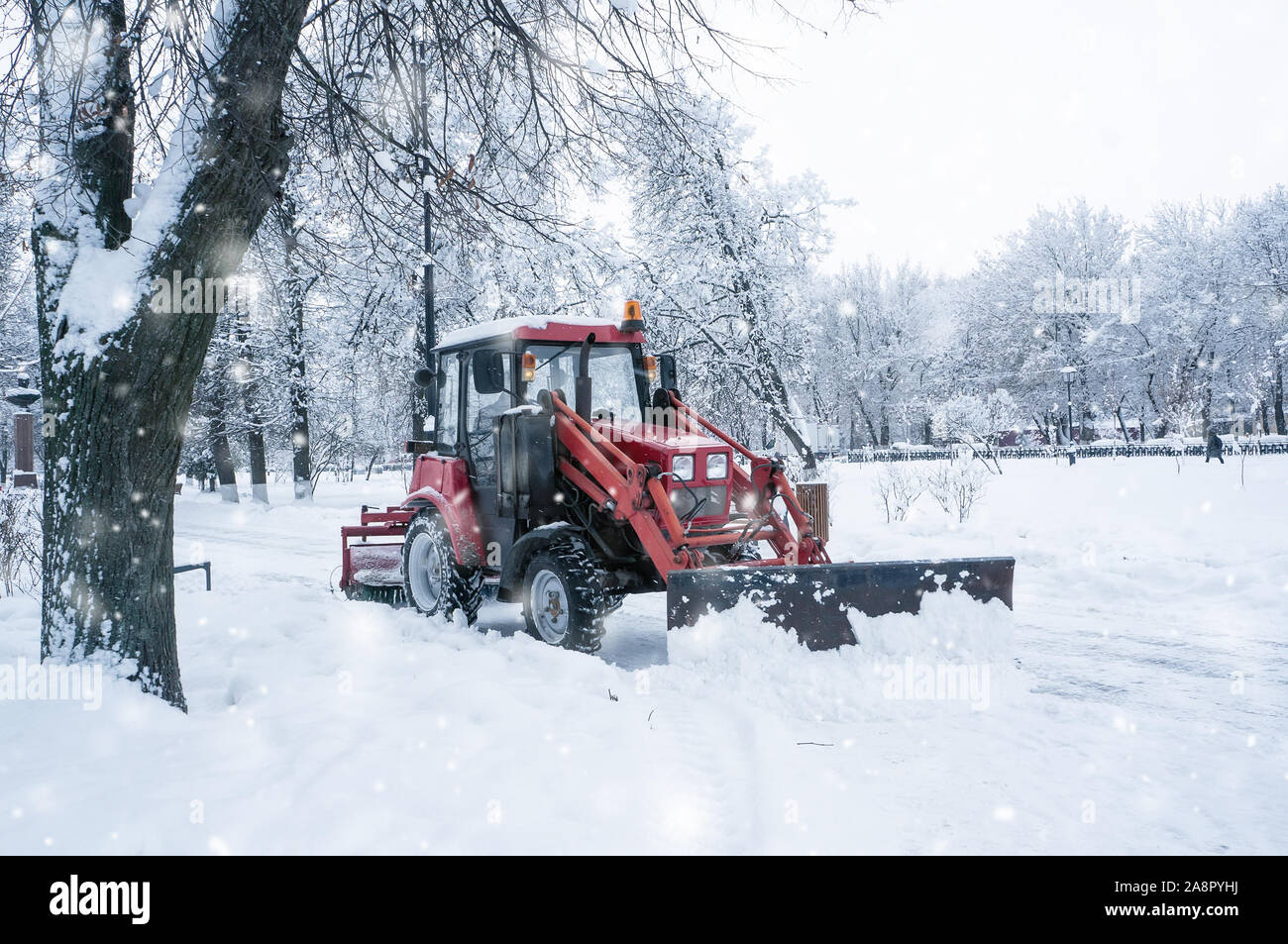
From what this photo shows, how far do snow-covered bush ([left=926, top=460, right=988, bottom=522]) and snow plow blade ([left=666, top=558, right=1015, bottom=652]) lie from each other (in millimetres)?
8051

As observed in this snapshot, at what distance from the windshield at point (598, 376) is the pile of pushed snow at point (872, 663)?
2.49 meters

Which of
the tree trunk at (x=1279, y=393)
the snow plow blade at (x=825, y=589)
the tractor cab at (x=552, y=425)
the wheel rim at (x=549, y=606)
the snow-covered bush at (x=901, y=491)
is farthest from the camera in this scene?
the tree trunk at (x=1279, y=393)

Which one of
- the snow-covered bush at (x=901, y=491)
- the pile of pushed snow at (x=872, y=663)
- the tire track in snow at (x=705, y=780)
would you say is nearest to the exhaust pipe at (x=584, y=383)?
the pile of pushed snow at (x=872, y=663)

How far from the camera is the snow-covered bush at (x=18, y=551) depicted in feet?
26.2

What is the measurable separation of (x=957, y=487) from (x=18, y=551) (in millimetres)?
11816

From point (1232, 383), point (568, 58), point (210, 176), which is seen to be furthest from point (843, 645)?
point (1232, 383)

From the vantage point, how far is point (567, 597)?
18.5 feet

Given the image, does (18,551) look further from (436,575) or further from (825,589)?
(825,589)

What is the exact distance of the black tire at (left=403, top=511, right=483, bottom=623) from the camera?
697 cm

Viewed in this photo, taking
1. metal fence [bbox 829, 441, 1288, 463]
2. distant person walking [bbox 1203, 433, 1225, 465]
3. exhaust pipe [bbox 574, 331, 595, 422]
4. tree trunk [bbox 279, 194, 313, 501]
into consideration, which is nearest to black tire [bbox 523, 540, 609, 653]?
exhaust pipe [bbox 574, 331, 595, 422]

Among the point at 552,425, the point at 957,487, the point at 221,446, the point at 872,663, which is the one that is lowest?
the point at 872,663

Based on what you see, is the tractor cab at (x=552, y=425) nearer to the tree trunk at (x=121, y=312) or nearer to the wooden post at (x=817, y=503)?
the tree trunk at (x=121, y=312)

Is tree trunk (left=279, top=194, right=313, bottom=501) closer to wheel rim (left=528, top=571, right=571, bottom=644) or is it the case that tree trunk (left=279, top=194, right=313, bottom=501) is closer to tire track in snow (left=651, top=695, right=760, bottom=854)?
wheel rim (left=528, top=571, right=571, bottom=644)

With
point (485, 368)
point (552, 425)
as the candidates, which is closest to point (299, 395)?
point (485, 368)
